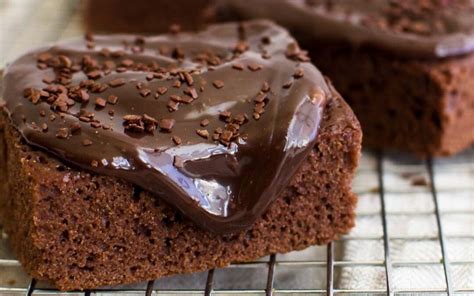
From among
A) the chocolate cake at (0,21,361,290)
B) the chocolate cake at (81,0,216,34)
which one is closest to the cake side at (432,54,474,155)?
the chocolate cake at (0,21,361,290)

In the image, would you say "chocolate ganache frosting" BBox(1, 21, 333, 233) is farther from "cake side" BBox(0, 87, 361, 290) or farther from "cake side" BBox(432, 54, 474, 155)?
"cake side" BBox(432, 54, 474, 155)

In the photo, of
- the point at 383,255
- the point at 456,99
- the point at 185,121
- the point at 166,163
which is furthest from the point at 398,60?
the point at 166,163

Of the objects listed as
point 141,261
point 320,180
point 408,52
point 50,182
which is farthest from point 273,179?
point 408,52

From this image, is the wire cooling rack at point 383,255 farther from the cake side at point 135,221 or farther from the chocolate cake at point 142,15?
the chocolate cake at point 142,15

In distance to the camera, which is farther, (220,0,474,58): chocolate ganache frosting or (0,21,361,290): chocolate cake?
(220,0,474,58): chocolate ganache frosting

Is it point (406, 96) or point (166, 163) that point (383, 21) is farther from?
point (166, 163)
